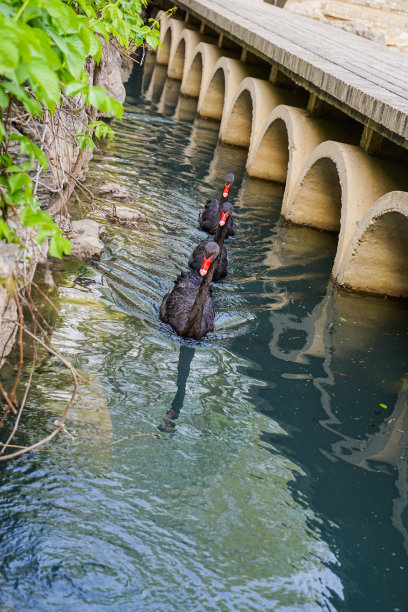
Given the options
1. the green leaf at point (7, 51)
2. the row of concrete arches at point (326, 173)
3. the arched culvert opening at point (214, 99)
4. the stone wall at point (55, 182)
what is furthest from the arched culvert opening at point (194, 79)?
the green leaf at point (7, 51)

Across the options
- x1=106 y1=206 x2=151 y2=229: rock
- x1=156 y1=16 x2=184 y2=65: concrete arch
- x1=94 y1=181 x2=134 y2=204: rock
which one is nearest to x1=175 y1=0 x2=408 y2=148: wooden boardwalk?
x1=106 y1=206 x2=151 y2=229: rock

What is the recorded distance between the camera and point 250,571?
4516 mm

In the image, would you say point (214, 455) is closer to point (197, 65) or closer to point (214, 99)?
point (214, 99)

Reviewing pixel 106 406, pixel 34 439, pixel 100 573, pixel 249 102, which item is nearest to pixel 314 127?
A: pixel 249 102

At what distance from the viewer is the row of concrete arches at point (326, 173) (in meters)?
9.53

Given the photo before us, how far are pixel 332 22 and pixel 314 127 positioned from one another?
43.2 feet

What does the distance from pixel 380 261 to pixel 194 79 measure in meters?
14.5

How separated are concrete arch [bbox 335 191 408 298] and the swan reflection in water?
3.17 meters

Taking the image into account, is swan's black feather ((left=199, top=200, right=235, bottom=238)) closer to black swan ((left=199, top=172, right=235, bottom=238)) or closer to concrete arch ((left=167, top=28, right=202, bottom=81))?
black swan ((left=199, top=172, right=235, bottom=238))

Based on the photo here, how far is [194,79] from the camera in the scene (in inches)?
887

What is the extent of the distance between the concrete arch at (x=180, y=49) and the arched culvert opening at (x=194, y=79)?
0.58 meters

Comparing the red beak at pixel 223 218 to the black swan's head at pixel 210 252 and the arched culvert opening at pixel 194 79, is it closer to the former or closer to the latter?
the black swan's head at pixel 210 252

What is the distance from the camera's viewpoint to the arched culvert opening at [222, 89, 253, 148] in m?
16.8

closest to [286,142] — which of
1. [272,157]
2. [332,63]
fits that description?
[272,157]
